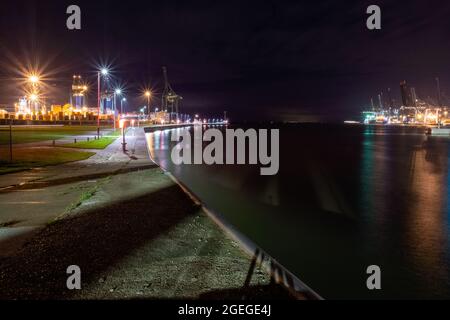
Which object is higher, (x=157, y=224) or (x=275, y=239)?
(x=157, y=224)

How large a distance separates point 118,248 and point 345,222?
8.08 metres

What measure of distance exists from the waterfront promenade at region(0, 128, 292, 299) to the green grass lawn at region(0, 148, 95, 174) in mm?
6284

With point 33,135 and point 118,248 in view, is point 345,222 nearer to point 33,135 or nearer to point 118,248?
point 118,248

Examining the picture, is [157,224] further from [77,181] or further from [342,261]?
[77,181]

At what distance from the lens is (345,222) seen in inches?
503

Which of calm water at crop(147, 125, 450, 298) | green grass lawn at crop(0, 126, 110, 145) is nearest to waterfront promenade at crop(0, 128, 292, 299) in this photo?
calm water at crop(147, 125, 450, 298)

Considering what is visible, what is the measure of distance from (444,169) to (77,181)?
2495cm

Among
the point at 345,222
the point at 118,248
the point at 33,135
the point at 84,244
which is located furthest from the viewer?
the point at 33,135

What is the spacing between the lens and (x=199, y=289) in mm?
5562

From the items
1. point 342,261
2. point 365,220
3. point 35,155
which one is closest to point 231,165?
point 35,155

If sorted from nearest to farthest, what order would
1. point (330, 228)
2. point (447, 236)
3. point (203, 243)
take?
point (203, 243)
point (447, 236)
point (330, 228)

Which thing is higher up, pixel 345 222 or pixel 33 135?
pixel 33 135

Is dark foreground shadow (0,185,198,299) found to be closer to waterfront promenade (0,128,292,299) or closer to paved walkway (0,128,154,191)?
waterfront promenade (0,128,292,299)

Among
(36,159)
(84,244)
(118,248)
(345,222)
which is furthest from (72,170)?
(345,222)
